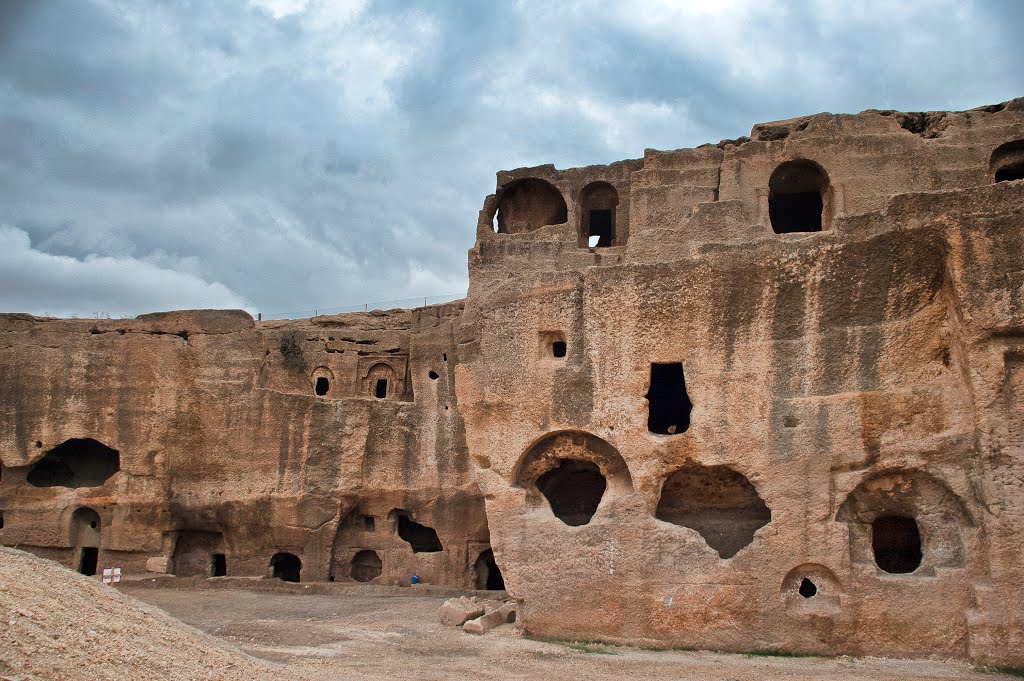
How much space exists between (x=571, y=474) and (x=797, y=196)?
843 cm

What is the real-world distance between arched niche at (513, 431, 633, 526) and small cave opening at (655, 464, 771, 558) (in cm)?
87

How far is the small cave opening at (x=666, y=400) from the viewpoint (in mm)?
15992

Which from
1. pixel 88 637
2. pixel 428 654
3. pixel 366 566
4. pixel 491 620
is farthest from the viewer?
pixel 366 566

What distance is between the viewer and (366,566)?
19.3m

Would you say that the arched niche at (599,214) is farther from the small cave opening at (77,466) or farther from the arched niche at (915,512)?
the small cave opening at (77,466)

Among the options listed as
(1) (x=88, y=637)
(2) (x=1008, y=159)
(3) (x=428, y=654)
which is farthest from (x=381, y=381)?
(2) (x=1008, y=159)

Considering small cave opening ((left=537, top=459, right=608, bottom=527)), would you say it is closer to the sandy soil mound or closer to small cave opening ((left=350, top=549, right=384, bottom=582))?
small cave opening ((left=350, top=549, right=384, bottom=582))

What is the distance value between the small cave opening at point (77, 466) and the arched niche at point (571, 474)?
1168cm

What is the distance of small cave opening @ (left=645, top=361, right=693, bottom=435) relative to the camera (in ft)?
52.5

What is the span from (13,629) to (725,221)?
12473mm

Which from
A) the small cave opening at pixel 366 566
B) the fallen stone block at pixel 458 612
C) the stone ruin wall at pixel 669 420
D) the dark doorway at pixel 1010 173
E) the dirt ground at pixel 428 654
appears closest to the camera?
the dirt ground at pixel 428 654

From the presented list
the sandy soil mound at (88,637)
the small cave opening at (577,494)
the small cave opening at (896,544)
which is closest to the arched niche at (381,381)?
the small cave opening at (577,494)

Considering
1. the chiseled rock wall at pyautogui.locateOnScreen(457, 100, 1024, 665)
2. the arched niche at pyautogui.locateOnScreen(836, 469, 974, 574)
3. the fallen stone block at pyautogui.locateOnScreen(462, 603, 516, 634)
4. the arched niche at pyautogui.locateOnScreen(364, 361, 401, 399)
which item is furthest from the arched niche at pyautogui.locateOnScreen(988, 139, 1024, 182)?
the arched niche at pyautogui.locateOnScreen(364, 361, 401, 399)

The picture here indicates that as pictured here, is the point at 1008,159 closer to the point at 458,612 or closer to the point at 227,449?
the point at 458,612
